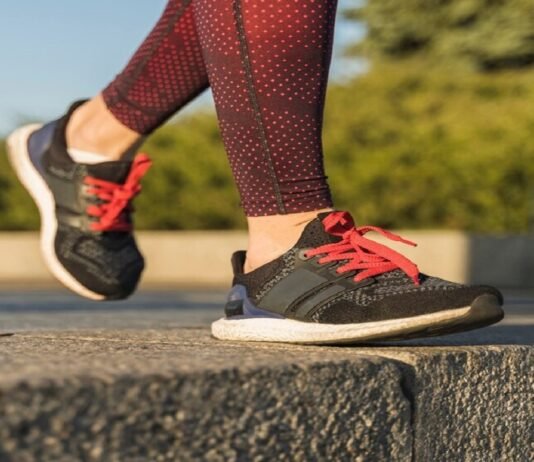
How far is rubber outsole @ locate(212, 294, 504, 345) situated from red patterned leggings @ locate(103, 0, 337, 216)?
0.76 ft

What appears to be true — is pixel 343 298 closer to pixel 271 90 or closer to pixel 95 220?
pixel 271 90

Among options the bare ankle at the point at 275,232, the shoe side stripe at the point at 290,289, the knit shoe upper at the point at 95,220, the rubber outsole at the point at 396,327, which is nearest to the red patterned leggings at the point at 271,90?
the bare ankle at the point at 275,232

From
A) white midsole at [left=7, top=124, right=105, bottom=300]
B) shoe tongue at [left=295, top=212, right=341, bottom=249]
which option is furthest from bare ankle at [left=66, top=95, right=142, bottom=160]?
shoe tongue at [left=295, top=212, right=341, bottom=249]

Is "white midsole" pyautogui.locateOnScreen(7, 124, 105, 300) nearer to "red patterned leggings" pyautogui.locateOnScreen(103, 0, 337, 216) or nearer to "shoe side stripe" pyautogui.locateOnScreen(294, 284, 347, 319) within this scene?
"red patterned leggings" pyautogui.locateOnScreen(103, 0, 337, 216)

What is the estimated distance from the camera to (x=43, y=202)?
2645 mm

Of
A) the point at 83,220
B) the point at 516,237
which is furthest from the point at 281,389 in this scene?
the point at 516,237

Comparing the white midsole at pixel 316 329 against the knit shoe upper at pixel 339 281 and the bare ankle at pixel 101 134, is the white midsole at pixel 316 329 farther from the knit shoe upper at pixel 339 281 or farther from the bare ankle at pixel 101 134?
the bare ankle at pixel 101 134

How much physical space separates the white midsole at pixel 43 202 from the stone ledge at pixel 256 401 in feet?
2.17

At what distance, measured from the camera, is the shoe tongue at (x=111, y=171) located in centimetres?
256

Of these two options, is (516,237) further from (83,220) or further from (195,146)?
(83,220)

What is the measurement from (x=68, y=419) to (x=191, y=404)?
0.16 metres

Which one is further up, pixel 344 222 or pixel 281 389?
pixel 344 222

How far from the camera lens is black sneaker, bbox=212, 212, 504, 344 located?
1.69 metres

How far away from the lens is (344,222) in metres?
1.87
